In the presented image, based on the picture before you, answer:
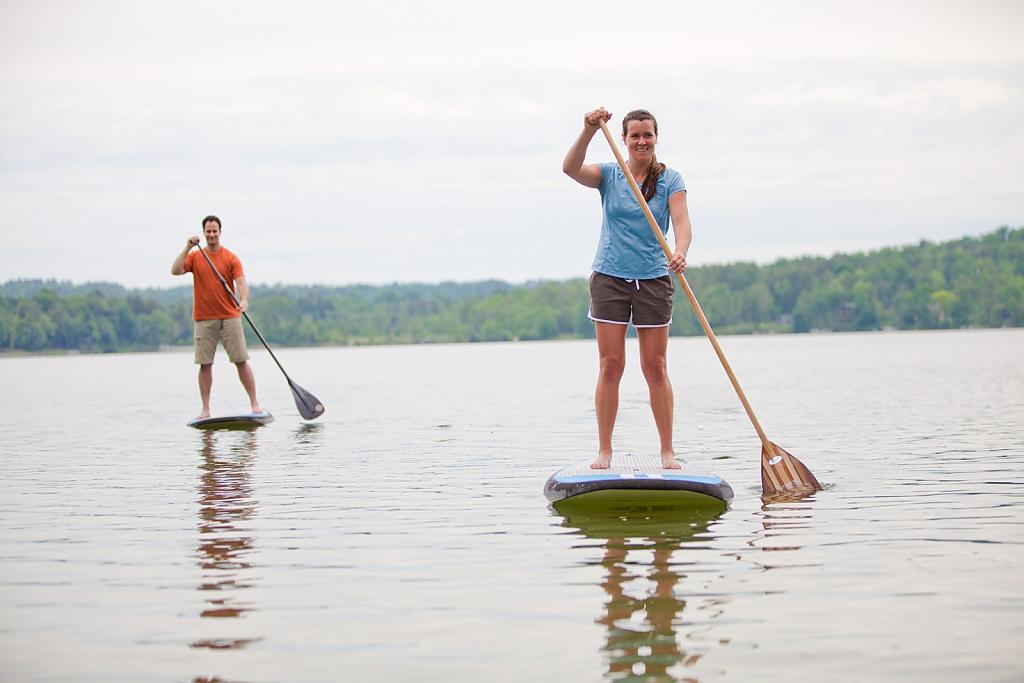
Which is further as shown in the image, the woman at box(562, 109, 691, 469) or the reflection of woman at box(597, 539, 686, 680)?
the woman at box(562, 109, 691, 469)

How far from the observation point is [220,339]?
1463cm

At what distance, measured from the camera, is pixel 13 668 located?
416 cm

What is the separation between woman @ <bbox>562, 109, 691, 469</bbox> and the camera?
7.64 metres

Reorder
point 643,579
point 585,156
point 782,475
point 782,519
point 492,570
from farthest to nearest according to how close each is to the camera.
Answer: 1. point 782,475
2. point 585,156
3. point 782,519
4. point 492,570
5. point 643,579

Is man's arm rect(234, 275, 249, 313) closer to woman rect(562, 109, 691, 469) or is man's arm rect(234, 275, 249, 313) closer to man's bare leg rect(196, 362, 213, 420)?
man's bare leg rect(196, 362, 213, 420)

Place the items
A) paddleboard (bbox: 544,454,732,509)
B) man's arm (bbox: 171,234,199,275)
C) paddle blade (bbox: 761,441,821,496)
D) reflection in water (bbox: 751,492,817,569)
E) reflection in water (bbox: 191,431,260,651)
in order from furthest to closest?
1. man's arm (bbox: 171,234,199,275)
2. paddle blade (bbox: 761,441,821,496)
3. paddleboard (bbox: 544,454,732,509)
4. reflection in water (bbox: 751,492,817,569)
5. reflection in water (bbox: 191,431,260,651)

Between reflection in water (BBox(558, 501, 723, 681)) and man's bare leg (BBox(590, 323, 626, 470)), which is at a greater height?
man's bare leg (BBox(590, 323, 626, 470))

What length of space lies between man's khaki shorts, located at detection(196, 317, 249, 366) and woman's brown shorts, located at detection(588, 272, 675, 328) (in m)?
7.56

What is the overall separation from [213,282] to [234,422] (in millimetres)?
1581

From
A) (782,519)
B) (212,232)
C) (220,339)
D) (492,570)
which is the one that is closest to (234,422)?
(220,339)

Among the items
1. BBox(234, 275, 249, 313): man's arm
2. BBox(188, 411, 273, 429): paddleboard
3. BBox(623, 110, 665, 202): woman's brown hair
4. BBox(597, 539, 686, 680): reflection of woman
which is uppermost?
BBox(623, 110, 665, 202): woman's brown hair

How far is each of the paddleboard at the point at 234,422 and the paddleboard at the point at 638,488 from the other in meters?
7.75

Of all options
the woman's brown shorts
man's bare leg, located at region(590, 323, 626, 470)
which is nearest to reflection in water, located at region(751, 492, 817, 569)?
man's bare leg, located at region(590, 323, 626, 470)

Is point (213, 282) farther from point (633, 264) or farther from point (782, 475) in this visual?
point (782, 475)
